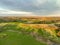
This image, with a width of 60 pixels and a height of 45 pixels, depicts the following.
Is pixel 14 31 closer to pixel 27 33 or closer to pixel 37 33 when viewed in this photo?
pixel 27 33

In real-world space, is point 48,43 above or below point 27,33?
below

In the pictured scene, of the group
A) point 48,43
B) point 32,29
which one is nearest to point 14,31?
point 32,29

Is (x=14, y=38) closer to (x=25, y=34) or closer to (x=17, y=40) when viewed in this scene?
(x=17, y=40)

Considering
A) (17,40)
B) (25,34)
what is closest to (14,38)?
(17,40)

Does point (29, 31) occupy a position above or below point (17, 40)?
above

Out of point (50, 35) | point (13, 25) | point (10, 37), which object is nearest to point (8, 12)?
point (13, 25)

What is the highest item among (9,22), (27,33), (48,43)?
(9,22)
